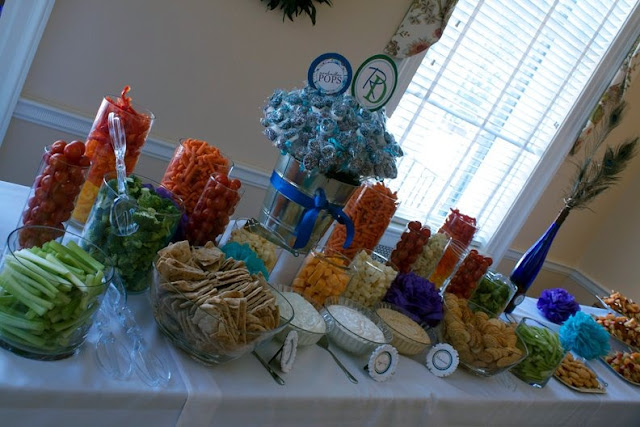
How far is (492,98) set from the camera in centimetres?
317

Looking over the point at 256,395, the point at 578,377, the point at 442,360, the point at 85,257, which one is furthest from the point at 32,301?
the point at 578,377

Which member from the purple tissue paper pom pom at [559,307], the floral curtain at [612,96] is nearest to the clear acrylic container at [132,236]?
the purple tissue paper pom pom at [559,307]

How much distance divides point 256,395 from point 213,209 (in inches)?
15.1

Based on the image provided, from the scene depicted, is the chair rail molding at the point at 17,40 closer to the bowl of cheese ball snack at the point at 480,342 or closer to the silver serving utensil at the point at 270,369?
the silver serving utensil at the point at 270,369

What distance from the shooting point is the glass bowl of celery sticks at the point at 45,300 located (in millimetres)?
708

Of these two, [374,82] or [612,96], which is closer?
[374,82]

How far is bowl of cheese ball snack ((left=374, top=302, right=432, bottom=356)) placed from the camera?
4.07ft

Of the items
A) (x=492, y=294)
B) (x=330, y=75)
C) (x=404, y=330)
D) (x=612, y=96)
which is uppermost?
(x=612, y=96)

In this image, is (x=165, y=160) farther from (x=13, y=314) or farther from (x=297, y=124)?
(x=13, y=314)

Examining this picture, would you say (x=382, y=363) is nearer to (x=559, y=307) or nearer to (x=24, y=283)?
(x=24, y=283)

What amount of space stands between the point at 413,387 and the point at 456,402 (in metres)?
0.12

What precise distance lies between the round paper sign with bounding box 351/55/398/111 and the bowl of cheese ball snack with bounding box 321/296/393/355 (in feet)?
1.58

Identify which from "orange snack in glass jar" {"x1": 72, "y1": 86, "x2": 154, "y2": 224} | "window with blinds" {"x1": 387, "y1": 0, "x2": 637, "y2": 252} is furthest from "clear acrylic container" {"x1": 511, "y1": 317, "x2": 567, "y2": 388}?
"window with blinds" {"x1": 387, "y1": 0, "x2": 637, "y2": 252}

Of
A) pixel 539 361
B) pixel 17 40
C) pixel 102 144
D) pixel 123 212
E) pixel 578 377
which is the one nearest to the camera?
pixel 123 212
